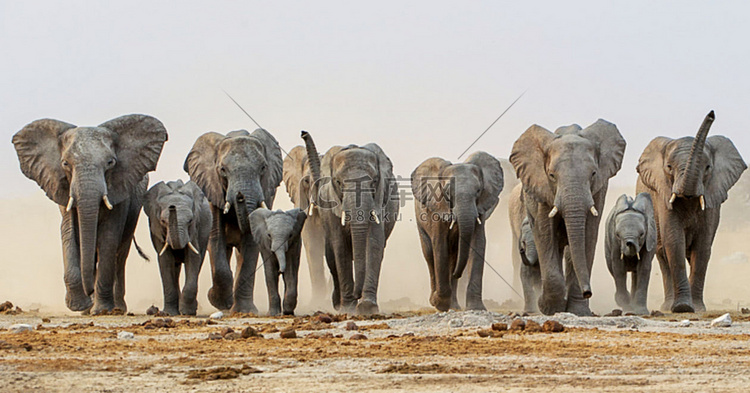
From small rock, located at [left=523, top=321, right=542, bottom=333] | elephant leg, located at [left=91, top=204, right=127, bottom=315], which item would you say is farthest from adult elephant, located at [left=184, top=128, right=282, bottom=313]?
small rock, located at [left=523, top=321, right=542, bottom=333]

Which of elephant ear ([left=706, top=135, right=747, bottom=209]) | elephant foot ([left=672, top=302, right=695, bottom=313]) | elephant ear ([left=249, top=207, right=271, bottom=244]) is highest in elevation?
elephant ear ([left=706, top=135, right=747, bottom=209])

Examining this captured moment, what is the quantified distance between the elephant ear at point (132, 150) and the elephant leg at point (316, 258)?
25.2ft

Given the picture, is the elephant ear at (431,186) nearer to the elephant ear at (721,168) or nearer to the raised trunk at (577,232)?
the elephant ear at (721,168)

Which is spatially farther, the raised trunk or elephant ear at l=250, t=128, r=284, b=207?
elephant ear at l=250, t=128, r=284, b=207

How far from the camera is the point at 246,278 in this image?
63.5 feet

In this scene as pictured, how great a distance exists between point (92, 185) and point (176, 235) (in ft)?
4.78

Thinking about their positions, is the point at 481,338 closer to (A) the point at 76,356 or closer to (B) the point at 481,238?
(A) the point at 76,356

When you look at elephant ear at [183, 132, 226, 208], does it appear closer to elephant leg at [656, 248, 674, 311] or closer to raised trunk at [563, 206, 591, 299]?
raised trunk at [563, 206, 591, 299]

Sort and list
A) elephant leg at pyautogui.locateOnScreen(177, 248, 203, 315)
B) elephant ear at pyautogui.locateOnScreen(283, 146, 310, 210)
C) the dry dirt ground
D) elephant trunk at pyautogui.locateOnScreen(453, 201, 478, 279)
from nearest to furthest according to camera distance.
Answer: the dry dirt ground → elephant leg at pyautogui.locateOnScreen(177, 248, 203, 315) → elephant trunk at pyautogui.locateOnScreen(453, 201, 478, 279) → elephant ear at pyautogui.locateOnScreen(283, 146, 310, 210)

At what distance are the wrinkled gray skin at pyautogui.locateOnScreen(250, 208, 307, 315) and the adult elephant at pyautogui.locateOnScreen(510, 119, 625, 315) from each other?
359cm

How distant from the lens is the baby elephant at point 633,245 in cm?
1908

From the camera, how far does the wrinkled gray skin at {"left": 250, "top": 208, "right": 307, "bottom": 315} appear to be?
17.4 meters

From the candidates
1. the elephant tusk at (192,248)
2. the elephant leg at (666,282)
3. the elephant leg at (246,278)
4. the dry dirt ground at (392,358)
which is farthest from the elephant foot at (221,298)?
the elephant leg at (666,282)

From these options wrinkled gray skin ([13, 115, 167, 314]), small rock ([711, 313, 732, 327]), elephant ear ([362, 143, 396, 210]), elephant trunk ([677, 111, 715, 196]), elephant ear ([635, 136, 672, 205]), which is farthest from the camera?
elephant ear ([635, 136, 672, 205])
